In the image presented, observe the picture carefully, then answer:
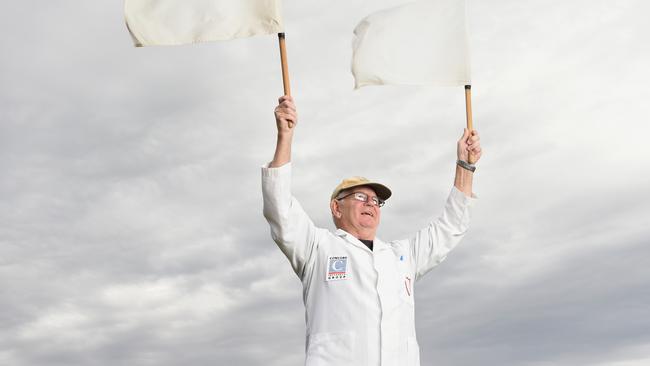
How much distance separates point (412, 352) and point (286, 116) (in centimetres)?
256

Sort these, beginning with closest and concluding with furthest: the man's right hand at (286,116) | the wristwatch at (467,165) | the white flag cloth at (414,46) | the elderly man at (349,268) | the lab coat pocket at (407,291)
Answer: the man's right hand at (286,116) → the elderly man at (349,268) → the lab coat pocket at (407,291) → the wristwatch at (467,165) → the white flag cloth at (414,46)

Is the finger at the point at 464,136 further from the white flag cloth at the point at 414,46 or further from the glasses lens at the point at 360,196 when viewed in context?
the glasses lens at the point at 360,196

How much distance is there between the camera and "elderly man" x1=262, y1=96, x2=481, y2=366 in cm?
777

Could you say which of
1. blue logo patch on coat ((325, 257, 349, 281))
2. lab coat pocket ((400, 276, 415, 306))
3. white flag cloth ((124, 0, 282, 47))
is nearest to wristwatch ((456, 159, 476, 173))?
lab coat pocket ((400, 276, 415, 306))

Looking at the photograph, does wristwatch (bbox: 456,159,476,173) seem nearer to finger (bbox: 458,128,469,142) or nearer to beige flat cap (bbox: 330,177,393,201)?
finger (bbox: 458,128,469,142)

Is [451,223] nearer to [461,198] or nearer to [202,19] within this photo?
[461,198]

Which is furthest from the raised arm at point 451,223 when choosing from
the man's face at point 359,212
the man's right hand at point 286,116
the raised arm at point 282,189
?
the man's right hand at point 286,116

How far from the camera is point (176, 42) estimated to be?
28.3 ft

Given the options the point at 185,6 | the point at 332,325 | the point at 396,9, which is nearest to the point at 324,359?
the point at 332,325

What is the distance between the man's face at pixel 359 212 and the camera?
873 cm

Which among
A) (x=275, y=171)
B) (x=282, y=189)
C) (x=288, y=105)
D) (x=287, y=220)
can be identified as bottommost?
(x=287, y=220)

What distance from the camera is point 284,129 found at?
301 inches

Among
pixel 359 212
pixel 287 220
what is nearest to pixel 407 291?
pixel 359 212

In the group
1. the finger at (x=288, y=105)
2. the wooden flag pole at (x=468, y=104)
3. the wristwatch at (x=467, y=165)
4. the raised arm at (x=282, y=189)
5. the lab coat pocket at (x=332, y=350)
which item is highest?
the wooden flag pole at (x=468, y=104)
